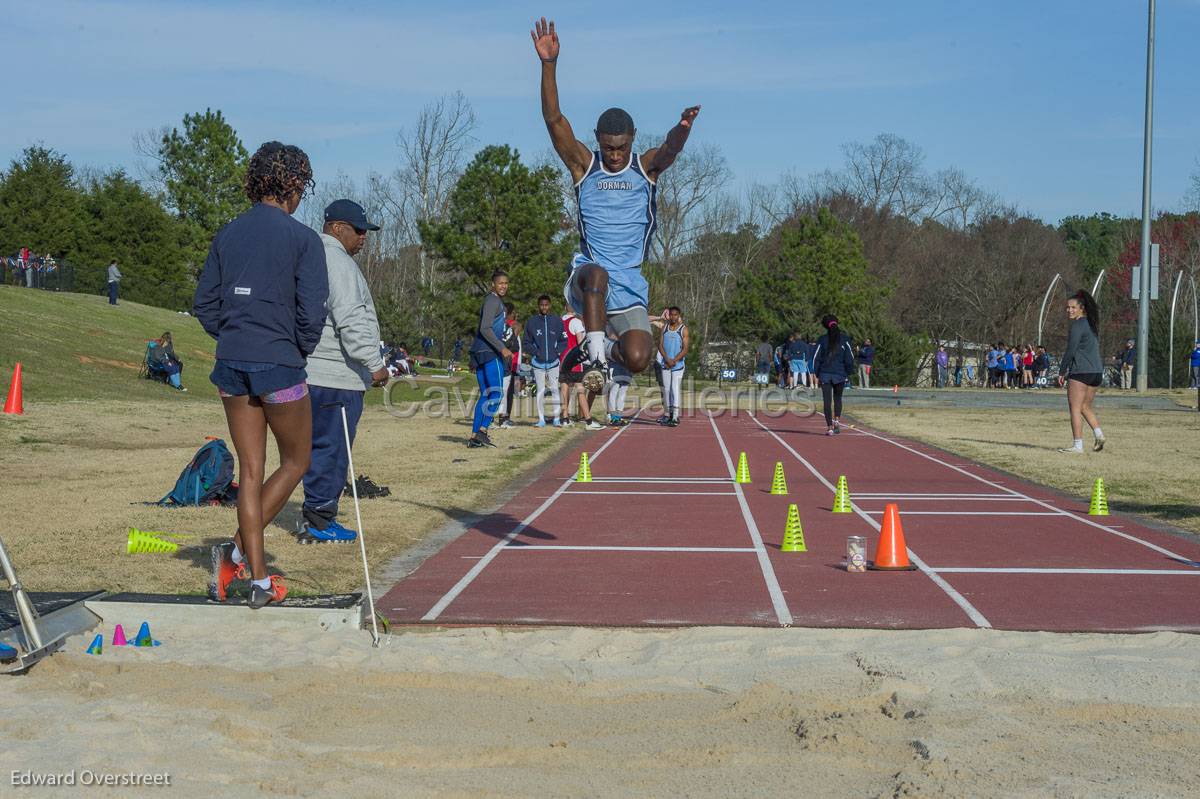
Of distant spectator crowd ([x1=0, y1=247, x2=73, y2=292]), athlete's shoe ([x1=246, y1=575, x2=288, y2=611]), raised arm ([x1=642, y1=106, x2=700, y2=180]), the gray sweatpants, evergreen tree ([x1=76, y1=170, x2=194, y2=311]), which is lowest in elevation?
athlete's shoe ([x1=246, y1=575, x2=288, y2=611])

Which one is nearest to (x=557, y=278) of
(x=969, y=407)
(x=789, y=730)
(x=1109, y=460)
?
(x=969, y=407)

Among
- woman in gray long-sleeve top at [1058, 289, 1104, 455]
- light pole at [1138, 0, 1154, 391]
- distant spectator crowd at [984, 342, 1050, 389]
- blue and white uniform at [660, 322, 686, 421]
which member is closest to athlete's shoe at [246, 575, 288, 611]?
woman in gray long-sleeve top at [1058, 289, 1104, 455]

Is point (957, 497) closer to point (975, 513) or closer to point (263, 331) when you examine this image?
point (975, 513)

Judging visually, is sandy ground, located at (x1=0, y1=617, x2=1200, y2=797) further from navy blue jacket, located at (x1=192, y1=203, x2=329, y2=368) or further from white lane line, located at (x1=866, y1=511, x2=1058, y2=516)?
white lane line, located at (x1=866, y1=511, x2=1058, y2=516)

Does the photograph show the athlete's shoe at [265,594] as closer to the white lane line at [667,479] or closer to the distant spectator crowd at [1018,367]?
the white lane line at [667,479]

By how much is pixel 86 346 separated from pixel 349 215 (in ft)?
104

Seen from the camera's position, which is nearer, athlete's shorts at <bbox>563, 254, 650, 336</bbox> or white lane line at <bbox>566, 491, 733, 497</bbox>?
athlete's shorts at <bbox>563, 254, 650, 336</bbox>

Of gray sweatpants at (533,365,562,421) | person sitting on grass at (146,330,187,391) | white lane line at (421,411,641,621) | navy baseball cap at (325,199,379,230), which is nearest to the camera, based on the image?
white lane line at (421,411,641,621)

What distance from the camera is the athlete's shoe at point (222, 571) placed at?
6.67 meters

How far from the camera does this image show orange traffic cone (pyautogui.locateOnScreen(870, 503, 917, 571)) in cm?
856

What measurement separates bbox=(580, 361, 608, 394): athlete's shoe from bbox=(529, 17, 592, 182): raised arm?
1.20 metres

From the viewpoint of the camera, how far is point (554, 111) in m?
7.48

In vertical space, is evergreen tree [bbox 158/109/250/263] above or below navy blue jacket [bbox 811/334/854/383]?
above

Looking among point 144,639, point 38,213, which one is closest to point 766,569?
point 144,639
